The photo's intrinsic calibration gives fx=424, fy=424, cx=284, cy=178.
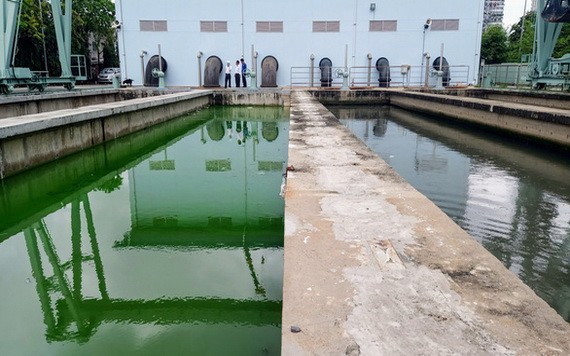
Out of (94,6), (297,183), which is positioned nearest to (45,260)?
(297,183)

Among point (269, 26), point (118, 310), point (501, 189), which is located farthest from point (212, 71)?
point (118, 310)

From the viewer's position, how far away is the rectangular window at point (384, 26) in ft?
55.9

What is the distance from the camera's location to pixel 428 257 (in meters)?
1.74

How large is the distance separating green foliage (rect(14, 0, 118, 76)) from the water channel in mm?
16831

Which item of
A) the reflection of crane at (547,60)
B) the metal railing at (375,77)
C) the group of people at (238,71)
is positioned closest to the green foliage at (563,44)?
the metal railing at (375,77)

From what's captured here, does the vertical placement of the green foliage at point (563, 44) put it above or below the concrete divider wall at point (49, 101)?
above

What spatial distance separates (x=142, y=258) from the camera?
270 cm

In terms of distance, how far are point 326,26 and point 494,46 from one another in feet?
73.7

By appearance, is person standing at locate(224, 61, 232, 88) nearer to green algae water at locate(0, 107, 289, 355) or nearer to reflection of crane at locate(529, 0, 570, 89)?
reflection of crane at locate(529, 0, 570, 89)

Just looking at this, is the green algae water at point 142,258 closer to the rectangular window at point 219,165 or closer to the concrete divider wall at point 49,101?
the rectangular window at point 219,165

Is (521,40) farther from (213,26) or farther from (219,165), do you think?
(219,165)

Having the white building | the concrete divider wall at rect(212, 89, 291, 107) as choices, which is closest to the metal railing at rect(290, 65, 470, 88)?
the white building

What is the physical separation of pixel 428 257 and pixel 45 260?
7.67 feet

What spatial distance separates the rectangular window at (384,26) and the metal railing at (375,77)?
1484 mm
